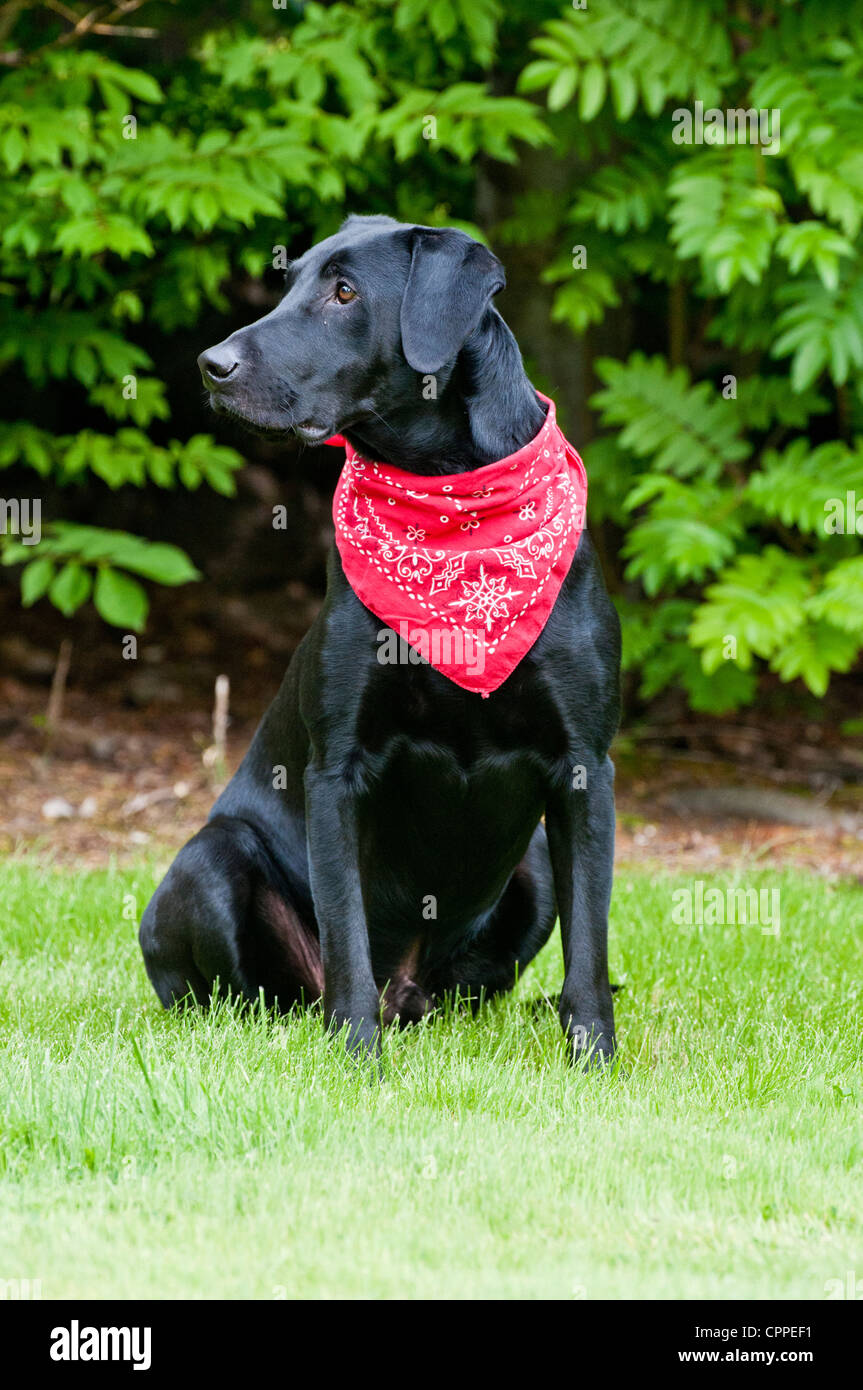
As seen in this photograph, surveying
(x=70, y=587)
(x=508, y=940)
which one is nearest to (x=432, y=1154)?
(x=508, y=940)

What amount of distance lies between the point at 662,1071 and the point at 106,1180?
1.29 meters

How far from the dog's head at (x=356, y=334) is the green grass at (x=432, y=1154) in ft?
4.39

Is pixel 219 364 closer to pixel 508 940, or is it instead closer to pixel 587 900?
pixel 587 900

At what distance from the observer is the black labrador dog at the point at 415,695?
319 cm

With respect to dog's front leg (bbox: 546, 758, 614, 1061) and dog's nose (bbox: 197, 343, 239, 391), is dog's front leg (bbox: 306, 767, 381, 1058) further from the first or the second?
dog's nose (bbox: 197, 343, 239, 391)

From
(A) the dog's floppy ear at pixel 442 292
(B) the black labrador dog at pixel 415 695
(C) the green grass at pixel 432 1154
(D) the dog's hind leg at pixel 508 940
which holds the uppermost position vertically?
(A) the dog's floppy ear at pixel 442 292

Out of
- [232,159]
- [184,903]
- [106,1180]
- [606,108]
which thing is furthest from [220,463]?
[106,1180]

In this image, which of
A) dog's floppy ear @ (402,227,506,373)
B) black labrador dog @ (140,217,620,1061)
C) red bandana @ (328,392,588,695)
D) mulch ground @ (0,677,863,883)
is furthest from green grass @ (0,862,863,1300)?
mulch ground @ (0,677,863,883)

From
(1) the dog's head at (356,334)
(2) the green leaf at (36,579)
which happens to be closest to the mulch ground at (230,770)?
(2) the green leaf at (36,579)

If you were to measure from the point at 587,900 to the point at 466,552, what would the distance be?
0.82 m

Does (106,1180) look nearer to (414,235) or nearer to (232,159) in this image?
(414,235)

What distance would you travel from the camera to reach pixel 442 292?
10.5 feet

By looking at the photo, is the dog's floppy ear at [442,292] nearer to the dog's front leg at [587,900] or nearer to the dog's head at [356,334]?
the dog's head at [356,334]

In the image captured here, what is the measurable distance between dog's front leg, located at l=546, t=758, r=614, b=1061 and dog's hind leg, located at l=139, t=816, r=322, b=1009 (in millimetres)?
739
